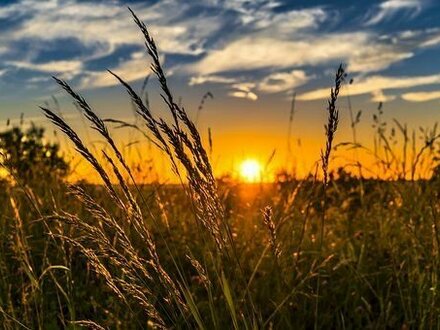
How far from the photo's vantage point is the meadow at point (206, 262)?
1665mm

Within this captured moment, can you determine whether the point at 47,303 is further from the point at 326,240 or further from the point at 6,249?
the point at 326,240

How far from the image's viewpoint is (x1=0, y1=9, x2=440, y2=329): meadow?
1.67m

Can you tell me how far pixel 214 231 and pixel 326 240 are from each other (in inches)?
135

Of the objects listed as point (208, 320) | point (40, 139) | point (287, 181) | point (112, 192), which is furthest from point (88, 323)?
point (40, 139)

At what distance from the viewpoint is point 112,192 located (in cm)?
166

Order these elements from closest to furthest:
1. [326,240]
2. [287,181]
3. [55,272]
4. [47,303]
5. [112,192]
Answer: [112,192], [47,303], [55,272], [326,240], [287,181]

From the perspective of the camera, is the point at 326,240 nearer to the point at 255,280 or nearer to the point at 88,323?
the point at 255,280

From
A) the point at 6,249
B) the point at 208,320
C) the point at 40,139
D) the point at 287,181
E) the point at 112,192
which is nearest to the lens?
the point at 112,192

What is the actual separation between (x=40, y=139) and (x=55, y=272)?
15.7 meters

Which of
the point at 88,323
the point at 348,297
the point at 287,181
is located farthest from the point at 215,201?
the point at 287,181

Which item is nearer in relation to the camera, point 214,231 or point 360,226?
point 214,231

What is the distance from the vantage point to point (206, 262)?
14.4 ft

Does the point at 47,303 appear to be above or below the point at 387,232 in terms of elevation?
below

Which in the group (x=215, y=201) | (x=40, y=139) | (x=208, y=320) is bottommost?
(x=208, y=320)
